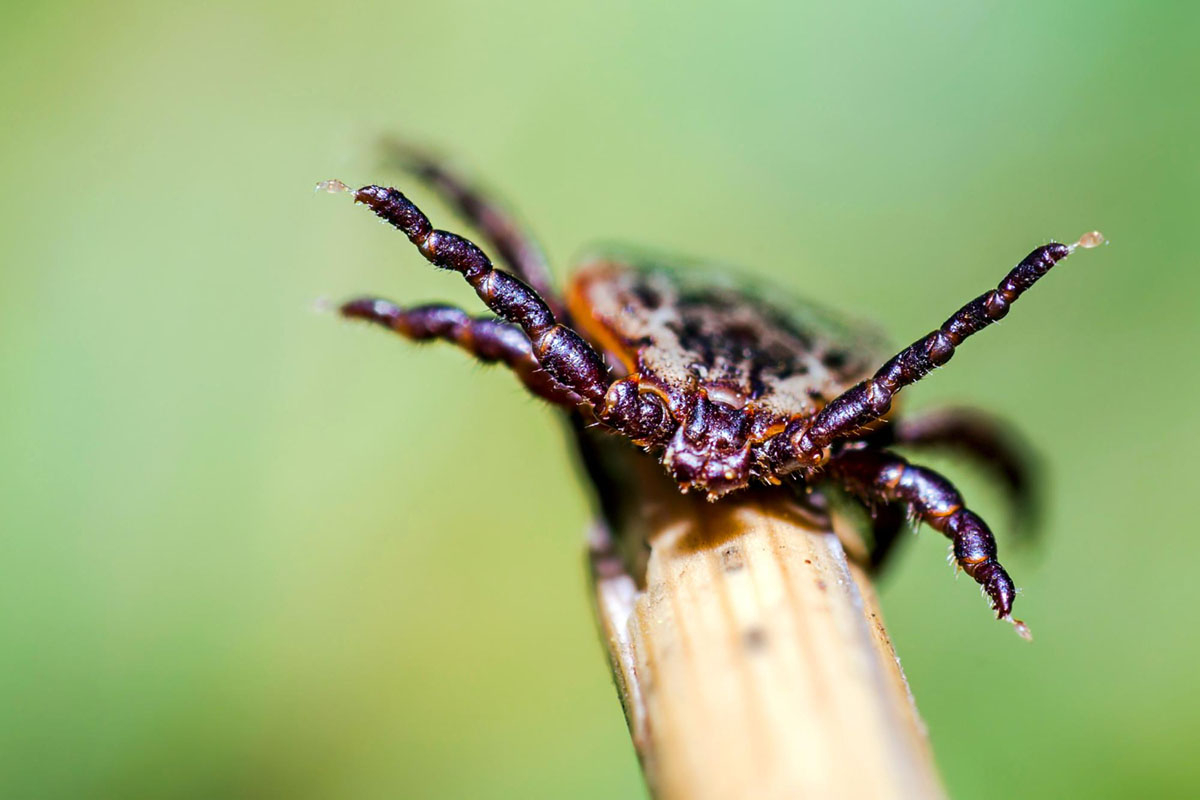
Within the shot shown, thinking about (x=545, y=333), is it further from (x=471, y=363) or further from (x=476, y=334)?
(x=471, y=363)

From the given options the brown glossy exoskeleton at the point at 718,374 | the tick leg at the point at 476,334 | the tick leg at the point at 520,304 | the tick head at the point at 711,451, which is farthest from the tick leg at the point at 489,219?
the tick head at the point at 711,451

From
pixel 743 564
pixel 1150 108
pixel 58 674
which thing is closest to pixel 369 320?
pixel 743 564

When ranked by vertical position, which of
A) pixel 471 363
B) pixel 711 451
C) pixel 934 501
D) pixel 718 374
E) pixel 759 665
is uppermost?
pixel 471 363

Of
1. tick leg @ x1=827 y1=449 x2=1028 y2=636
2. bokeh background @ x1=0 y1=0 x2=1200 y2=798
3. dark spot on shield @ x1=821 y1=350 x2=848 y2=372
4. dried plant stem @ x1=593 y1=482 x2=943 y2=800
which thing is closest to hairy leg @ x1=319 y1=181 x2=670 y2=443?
dried plant stem @ x1=593 y1=482 x2=943 y2=800

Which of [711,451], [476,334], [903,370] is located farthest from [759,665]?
[476,334]

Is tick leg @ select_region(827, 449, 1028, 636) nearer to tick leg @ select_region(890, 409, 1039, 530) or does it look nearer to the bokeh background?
tick leg @ select_region(890, 409, 1039, 530)

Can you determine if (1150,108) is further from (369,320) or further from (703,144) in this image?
(369,320)
